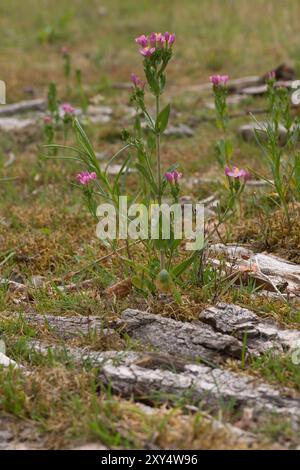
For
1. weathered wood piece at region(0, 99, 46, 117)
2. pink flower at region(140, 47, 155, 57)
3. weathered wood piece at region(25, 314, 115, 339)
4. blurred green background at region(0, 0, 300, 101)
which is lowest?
weathered wood piece at region(25, 314, 115, 339)

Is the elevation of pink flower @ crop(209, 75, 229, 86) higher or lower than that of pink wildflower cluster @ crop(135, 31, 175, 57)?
lower

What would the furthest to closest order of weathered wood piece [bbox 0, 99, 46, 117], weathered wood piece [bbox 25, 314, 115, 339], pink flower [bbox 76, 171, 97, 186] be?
weathered wood piece [bbox 0, 99, 46, 117]
pink flower [bbox 76, 171, 97, 186]
weathered wood piece [bbox 25, 314, 115, 339]

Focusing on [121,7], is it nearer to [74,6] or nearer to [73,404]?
[74,6]

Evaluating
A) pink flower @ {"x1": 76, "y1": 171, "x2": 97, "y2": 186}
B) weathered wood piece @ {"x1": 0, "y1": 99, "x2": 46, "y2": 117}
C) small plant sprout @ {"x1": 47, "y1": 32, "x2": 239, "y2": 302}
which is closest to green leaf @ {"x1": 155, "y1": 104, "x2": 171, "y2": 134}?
small plant sprout @ {"x1": 47, "y1": 32, "x2": 239, "y2": 302}

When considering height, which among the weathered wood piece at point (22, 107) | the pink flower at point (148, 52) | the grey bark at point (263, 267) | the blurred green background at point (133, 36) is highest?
the blurred green background at point (133, 36)

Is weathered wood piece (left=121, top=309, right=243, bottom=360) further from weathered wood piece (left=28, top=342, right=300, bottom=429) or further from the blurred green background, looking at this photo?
the blurred green background

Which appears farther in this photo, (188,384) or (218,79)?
(218,79)

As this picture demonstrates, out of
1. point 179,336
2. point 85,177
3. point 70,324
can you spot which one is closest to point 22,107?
point 85,177

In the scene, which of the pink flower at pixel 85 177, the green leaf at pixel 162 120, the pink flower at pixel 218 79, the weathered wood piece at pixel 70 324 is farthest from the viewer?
the pink flower at pixel 218 79

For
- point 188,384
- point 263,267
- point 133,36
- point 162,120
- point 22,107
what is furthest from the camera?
point 133,36

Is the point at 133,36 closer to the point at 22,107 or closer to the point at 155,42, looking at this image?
the point at 22,107

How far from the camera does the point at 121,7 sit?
10.9 meters

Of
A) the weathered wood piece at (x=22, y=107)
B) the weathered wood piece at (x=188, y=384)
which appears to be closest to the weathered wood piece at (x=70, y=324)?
the weathered wood piece at (x=188, y=384)

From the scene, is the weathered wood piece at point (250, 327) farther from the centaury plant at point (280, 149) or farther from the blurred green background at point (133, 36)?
the blurred green background at point (133, 36)
